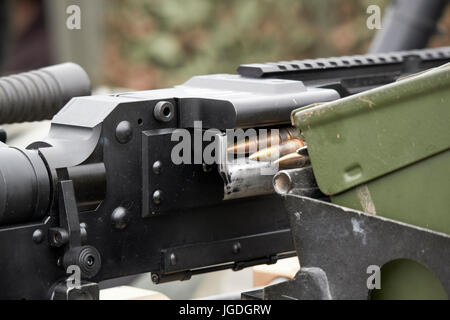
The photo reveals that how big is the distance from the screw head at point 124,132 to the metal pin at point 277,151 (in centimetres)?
23

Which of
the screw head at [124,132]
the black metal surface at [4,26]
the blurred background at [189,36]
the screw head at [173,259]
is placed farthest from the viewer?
the blurred background at [189,36]

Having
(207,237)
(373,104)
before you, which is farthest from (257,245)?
(373,104)

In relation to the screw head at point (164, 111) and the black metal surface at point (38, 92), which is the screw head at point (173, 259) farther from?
the black metal surface at point (38, 92)

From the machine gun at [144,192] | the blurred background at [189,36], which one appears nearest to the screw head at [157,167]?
the machine gun at [144,192]

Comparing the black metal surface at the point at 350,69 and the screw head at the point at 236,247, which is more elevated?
the black metal surface at the point at 350,69

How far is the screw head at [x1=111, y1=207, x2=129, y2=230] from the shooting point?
1555 mm

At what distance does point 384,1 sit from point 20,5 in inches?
152

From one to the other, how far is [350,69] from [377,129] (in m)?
0.63

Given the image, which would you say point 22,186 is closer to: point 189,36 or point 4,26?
point 4,26

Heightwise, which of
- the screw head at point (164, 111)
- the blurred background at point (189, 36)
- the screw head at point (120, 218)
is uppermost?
the screw head at point (164, 111)

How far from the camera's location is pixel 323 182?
144 cm

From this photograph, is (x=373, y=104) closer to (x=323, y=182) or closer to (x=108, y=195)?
(x=323, y=182)

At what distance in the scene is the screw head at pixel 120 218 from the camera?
5.10 ft
